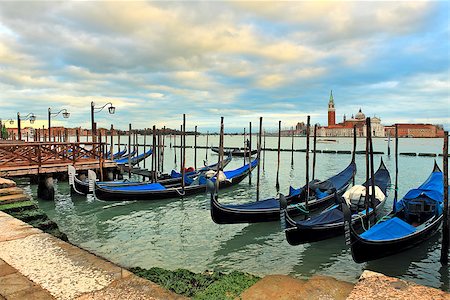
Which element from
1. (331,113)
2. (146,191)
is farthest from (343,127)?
(146,191)

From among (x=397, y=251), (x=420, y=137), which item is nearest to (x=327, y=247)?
(x=397, y=251)

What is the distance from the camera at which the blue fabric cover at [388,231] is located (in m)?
5.89

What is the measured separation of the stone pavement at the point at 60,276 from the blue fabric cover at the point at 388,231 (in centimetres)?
451

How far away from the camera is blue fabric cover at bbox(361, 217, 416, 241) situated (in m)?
5.89

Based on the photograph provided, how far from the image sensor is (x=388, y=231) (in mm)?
6074

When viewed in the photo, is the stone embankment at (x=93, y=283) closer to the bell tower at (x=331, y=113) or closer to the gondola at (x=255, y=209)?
the gondola at (x=255, y=209)

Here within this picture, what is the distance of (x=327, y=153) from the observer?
4416 centimetres

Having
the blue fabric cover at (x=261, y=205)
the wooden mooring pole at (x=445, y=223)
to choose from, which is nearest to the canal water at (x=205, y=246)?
the wooden mooring pole at (x=445, y=223)

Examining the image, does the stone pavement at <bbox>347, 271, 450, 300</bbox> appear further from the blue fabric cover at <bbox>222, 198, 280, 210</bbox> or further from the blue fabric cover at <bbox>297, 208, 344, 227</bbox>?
the blue fabric cover at <bbox>222, 198, 280, 210</bbox>

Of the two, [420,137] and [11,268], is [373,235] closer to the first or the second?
[11,268]

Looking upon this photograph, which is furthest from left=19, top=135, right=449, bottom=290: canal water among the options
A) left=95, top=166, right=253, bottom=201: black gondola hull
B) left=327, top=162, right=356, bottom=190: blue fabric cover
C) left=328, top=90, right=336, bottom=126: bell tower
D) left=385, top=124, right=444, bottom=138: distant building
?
left=385, top=124, right=444, bottom=138: distant building

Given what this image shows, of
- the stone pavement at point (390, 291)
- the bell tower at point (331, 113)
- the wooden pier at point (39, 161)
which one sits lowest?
the stone pavement at point (390, 291)

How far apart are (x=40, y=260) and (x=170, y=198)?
29.9 feet

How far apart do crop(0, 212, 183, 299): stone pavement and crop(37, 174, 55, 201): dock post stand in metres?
8.84
